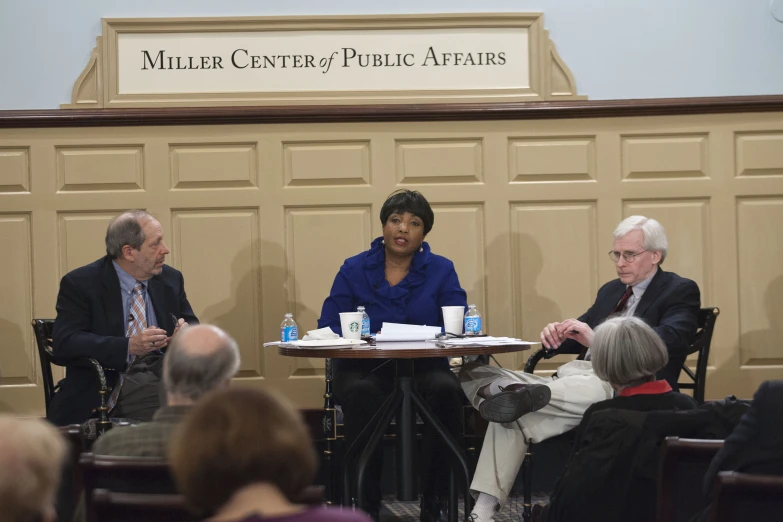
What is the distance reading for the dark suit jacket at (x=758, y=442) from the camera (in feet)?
7.03

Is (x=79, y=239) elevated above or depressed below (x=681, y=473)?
above

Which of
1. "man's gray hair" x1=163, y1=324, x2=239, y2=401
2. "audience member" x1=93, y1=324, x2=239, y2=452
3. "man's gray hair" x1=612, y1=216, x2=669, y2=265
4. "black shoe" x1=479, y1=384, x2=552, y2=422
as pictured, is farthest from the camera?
"man's gray hair" x1=612, y1=216, x2=669, y2=265

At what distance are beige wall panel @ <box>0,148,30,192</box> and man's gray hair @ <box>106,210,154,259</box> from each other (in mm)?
1463

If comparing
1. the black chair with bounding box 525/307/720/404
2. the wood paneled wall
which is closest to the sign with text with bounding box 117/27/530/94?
the wood paneled wall

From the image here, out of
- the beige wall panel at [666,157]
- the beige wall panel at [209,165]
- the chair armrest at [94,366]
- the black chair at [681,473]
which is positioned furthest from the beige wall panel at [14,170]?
the black chair at [681,473]

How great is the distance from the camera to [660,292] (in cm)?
433

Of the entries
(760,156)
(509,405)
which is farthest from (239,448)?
(760,156)

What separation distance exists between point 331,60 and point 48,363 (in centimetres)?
246

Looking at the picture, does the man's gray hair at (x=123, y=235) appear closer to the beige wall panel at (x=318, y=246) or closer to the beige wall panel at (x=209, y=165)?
the beige wall panel at (x=209, y=165)

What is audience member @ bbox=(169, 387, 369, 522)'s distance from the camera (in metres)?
1.29

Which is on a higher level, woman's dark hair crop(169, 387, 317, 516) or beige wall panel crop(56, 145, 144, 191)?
beige wall panel crop(56, 145, 144, 191)

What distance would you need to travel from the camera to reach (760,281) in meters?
5.62

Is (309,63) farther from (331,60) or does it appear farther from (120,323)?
(120,323)

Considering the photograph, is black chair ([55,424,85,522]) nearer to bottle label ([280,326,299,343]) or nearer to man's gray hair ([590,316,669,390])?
man's gray hair ([590,316,669,390])
